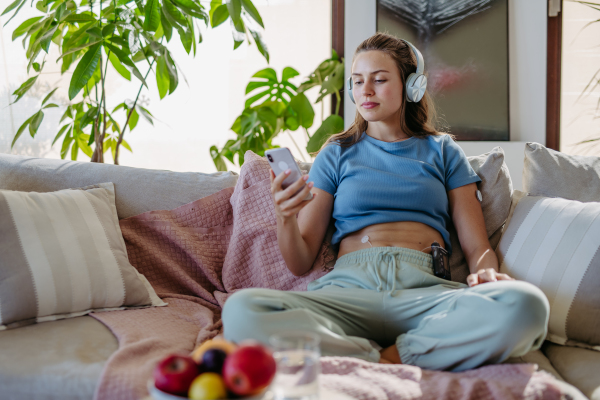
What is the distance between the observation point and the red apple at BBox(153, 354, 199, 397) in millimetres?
679

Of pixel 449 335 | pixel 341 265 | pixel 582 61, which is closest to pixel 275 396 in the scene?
pixel 449 335

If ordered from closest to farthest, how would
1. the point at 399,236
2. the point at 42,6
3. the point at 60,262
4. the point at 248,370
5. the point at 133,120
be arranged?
the point at 248,370, the point at 60,262, the point at 399,236, the point at 42,6, the point at 133,120

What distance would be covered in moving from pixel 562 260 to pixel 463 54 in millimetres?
1901

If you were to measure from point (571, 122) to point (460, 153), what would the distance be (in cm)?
168

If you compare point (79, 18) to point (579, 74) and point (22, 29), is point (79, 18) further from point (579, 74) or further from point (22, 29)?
point (579, 74)

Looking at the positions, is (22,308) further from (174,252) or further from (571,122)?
(571,122)

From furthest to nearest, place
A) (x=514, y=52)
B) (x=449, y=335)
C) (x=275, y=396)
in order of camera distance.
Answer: (x=514, y=52)
(x=449, y=335)
(x=275, y=396)

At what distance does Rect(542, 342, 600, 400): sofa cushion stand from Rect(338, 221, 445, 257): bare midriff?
0.40 m

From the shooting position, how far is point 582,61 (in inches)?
113

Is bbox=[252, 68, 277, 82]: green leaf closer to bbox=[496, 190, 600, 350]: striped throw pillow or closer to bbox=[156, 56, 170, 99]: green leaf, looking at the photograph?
bbox=[156, 56, 170, 99]: green leaf

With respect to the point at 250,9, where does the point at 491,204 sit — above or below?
below

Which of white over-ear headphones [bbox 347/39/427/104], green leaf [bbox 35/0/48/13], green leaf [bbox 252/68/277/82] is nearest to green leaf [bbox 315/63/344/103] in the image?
green leaf [bbox 252/68/277/82]

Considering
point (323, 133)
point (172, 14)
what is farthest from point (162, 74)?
point (323, 133)

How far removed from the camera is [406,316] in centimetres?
123
